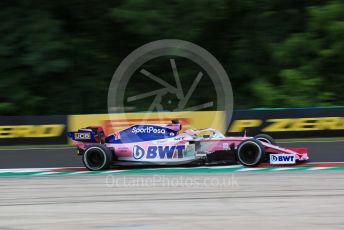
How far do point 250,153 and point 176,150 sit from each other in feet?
4.25

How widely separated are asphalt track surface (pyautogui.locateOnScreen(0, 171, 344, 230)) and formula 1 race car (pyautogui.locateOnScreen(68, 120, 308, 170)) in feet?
1.97

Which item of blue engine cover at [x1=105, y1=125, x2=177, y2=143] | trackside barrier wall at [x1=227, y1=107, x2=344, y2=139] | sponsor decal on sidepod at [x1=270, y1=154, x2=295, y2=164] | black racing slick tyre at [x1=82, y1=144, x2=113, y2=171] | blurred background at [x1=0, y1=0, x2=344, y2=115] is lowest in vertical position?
sponsor decal on sidepod at [x1=270, y1=154, x2=295, y2=164]

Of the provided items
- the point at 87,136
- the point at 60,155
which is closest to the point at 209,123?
the point at 60,155

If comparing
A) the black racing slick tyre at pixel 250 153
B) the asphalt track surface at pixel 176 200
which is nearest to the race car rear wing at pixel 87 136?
the asphalt track surface at pixel 176 200

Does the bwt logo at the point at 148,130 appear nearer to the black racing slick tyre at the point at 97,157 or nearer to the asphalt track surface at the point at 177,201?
the black racing slick tyre at the point at 97,157

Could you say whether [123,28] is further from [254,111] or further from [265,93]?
[254,111]

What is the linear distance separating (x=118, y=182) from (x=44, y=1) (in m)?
16.2

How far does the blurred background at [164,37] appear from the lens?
2233 centimetres

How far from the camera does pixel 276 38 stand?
24.3 metres

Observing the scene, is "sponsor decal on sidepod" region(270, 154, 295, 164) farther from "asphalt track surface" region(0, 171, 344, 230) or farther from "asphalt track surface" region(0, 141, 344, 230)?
"asphalt track surface" region(0, 171, 344, 230)

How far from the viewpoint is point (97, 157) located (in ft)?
35.6

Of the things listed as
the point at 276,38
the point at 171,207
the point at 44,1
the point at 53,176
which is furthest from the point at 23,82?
the point at 171,207

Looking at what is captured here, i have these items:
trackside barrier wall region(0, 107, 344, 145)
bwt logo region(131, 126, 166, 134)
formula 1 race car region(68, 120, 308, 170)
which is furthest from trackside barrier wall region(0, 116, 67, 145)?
bwt logo region(131, 126, 166, 134)

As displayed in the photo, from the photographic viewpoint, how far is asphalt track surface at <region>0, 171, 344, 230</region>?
6.59 meters
